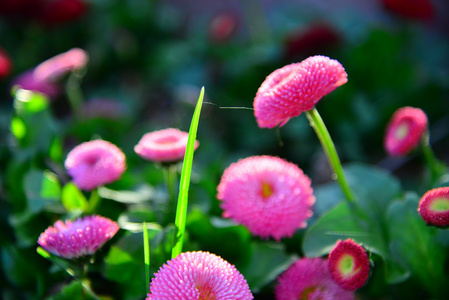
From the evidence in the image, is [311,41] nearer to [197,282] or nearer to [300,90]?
[300,90]

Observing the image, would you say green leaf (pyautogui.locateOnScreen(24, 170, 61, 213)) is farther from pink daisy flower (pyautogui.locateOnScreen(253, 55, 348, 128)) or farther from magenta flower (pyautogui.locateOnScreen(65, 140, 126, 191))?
pink daisy flower (pyautogui.locateOnScreen(253, 55, 348, 128))

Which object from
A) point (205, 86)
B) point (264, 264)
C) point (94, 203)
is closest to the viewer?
point (264, 264)

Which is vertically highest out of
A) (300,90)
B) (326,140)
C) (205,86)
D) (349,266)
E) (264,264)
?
(300,90)

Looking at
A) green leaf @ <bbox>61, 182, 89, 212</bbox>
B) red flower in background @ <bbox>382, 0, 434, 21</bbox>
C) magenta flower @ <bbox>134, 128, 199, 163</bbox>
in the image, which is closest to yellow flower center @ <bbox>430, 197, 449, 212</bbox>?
magenta flower @ <bbox>134, 128, 199, 163</bbox>

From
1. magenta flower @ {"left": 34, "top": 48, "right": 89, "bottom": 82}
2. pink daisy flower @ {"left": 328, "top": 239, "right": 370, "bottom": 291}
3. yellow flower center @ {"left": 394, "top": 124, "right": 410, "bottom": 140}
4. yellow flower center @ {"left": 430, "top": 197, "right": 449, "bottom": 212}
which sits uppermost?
magenta flower @ {"left": 34, "top": 48, "right": 89, "bottom": 82}

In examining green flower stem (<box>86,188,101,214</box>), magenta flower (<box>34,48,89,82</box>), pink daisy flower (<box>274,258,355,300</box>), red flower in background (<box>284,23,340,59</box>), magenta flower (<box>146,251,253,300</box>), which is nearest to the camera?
magenta flower (<box>146,251,253,300</box>)

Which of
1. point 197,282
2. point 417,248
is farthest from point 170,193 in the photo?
point 417,248

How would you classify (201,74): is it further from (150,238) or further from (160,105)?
(150,238)
